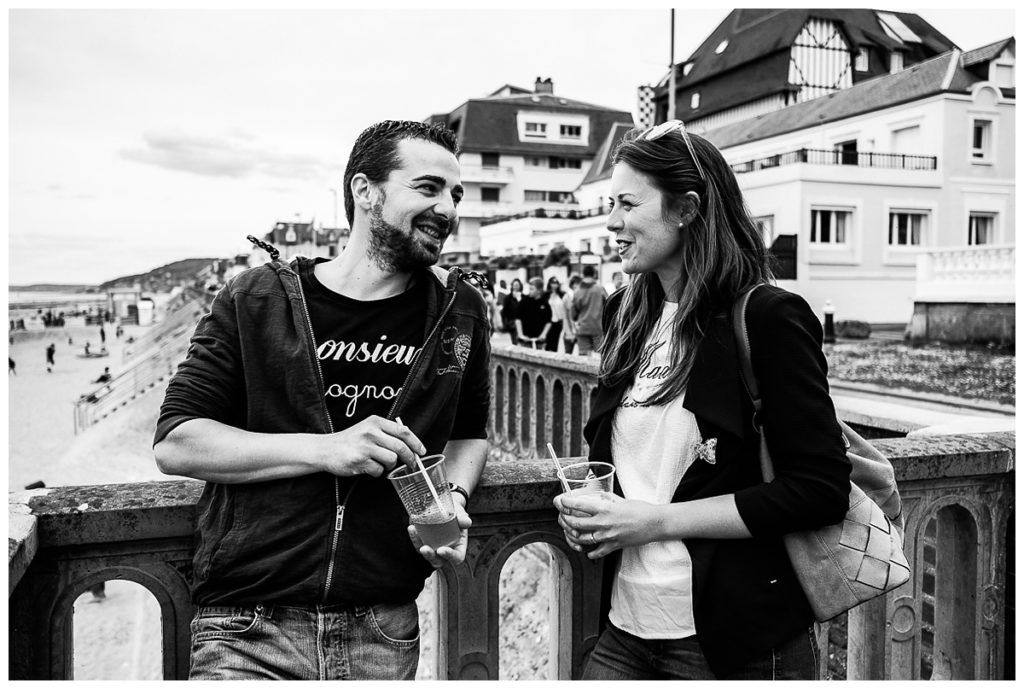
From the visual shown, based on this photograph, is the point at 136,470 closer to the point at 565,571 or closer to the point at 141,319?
the point at 565,571

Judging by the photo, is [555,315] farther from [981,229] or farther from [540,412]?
[981,229]

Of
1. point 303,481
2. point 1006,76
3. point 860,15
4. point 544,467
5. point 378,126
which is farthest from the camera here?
point 860,15

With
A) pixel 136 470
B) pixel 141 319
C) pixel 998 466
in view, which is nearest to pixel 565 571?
pixel 998 466

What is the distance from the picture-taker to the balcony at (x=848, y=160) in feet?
105

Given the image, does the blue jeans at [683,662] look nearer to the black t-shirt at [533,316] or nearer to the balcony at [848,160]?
the black t-shirt at [533,316]

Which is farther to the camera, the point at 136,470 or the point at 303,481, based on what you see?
the point at 136,470

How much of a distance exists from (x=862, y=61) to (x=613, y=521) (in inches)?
A: 2070

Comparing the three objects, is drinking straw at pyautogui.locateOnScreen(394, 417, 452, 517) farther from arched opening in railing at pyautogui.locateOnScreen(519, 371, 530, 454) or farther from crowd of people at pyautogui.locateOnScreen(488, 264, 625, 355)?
crowd of people at pyautogui.locateOnScreen(488, 264, 625, 355)

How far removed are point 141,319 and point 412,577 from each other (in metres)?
68.2

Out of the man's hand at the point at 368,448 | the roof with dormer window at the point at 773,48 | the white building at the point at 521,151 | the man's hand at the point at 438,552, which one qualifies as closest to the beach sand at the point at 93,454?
the man's hand at the point at 368,448

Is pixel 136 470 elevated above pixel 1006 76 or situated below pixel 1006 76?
below

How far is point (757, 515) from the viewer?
6.75 ft

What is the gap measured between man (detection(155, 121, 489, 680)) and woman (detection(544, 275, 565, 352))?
15.6m

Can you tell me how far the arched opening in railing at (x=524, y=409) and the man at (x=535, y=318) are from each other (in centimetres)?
462
